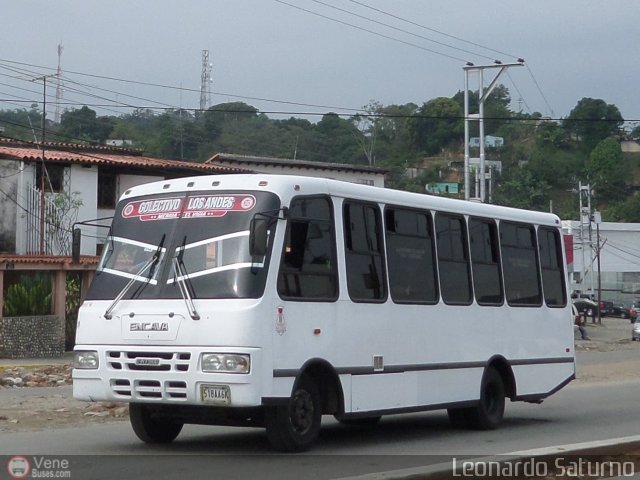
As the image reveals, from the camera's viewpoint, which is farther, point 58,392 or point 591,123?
point 591,123

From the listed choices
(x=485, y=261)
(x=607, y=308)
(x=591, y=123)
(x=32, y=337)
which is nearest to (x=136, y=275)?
(x=485, y=261)

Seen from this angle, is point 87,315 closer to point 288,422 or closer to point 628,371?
point 288,422

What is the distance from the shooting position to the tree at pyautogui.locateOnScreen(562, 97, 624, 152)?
111m

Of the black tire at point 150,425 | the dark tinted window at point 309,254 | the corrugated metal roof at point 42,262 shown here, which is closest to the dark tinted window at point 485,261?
the dark tinted window at point 309,254

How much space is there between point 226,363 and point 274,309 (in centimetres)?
73

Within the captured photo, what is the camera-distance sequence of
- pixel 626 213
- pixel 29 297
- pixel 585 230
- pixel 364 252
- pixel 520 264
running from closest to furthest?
1. pixel 364 252
2. pixel 520 264
3. pixel 29 297
4. pixel 585 230
5. pixel 626 213

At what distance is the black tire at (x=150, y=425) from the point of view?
38.7ft

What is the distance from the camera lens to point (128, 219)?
38.7 ft

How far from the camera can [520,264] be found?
15.5 m

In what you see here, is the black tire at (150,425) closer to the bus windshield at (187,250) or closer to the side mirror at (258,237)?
the bus windshield at (187,250)

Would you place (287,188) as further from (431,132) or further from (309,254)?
(431,132)

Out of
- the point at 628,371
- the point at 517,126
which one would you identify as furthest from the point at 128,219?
the point at 517,126

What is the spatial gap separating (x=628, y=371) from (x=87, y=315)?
21344 millimetres

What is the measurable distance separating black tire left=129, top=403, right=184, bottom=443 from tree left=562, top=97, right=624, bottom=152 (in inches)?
3893
